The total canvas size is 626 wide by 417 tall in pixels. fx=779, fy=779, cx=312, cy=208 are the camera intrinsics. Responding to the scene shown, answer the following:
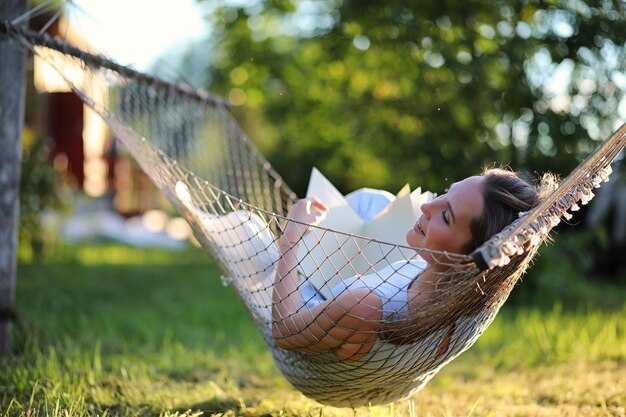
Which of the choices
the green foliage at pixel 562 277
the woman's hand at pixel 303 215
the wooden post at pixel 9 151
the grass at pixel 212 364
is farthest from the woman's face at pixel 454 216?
the green foliage at pixel 562 277

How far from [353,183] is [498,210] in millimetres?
5485

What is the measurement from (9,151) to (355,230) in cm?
123

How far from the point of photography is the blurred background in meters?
3.72

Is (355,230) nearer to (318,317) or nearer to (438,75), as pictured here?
(318,317)

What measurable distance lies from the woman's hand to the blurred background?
0.90m

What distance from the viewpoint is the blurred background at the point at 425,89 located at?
12.2ft

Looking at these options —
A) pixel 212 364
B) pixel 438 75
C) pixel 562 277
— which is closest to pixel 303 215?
pixel 212 364

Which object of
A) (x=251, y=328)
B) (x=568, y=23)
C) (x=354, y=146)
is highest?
(x=568, y=23)

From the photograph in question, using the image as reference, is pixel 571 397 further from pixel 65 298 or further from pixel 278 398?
pixel 65 298

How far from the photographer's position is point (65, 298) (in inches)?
148

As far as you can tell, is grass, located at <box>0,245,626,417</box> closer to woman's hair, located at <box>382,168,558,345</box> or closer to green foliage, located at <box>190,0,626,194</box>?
woman's hair, located at <box>382,168,558,345</box>

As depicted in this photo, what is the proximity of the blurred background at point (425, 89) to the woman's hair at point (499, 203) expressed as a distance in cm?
137

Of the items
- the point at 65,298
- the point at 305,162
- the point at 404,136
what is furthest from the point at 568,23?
the point at 305,162

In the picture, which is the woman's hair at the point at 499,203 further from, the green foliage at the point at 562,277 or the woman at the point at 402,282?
the green foliage at the point at 562,277
